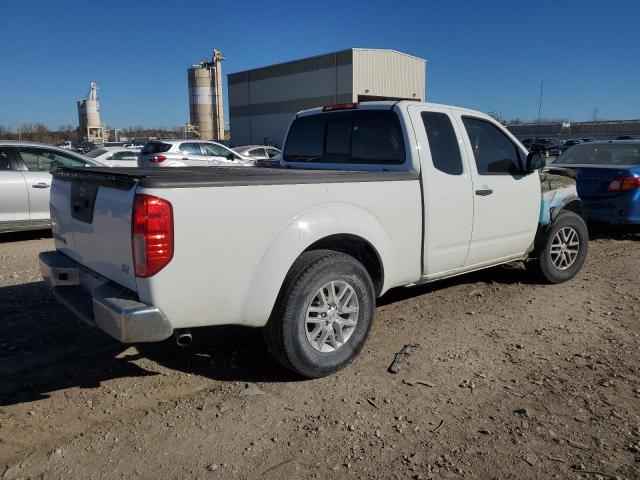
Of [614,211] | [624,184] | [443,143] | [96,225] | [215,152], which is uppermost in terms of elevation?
[443,143]

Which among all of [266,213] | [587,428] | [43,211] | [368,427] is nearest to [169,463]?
[368,427]

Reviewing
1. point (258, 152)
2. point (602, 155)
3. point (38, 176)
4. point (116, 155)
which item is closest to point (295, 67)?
point (258, 152)

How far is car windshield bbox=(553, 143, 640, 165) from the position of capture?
8.48 metres

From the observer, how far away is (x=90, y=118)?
221 ft

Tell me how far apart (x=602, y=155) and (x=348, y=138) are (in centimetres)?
617

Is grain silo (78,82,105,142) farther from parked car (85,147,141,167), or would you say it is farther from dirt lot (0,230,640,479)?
dirt lot (0,230,640,479)

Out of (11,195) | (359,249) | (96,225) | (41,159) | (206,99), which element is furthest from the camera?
(206,99)

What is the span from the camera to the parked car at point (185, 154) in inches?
658

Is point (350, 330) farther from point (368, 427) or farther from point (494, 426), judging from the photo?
point (494, 426)

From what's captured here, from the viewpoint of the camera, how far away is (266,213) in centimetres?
306

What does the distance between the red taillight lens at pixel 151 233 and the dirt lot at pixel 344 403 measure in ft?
3.17

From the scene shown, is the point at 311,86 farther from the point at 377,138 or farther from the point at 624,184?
the point at 377,138

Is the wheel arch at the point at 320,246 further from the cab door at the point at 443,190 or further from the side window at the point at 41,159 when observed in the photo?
the side window at the point at 41,159

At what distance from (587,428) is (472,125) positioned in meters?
2.73
